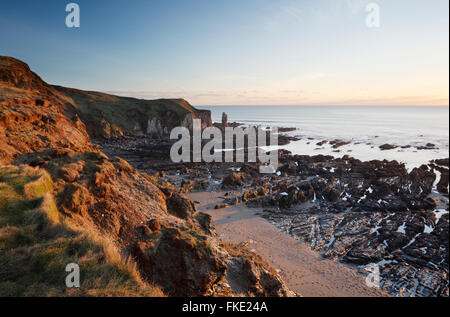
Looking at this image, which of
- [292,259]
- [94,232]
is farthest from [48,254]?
[292,259]

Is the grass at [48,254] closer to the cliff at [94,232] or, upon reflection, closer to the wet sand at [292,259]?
the cliff at [94,232]

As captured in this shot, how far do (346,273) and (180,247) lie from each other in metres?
14.2

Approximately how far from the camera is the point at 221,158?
49719 millimetres

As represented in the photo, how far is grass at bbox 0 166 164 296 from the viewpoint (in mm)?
4621

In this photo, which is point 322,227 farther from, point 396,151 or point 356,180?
point 396,151

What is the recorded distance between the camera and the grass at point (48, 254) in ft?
15.2

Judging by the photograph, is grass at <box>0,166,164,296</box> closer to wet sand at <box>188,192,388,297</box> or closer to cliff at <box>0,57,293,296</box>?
cliff at <box>0,57,293,296</box>

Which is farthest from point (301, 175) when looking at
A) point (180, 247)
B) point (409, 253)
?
point (180, 247)

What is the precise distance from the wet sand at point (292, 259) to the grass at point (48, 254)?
40.7 feet

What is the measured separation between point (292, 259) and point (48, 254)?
624 inches

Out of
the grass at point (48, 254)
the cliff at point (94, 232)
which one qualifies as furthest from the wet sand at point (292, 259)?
the grass at point (48, 254)

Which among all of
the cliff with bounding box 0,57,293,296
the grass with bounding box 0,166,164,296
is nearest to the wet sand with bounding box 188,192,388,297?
the cliff with bounding box 0,57,293,296

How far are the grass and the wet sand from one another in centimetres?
1241
